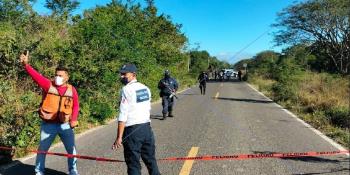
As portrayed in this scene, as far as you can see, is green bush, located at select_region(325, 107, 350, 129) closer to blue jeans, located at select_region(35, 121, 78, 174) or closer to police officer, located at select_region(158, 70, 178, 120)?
police officer, located at select_region(158, 70, 178, 120)

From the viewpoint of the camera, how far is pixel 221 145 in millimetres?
10305

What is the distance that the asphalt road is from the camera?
7.88m

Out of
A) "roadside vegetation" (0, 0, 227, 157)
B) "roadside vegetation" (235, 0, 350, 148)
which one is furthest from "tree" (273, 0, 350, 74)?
"roadside vegetation" (0, 0, 227, 157)

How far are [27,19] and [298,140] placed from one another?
1170 cm

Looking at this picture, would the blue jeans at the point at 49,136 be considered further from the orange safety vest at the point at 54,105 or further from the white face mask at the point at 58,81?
the white face mask at the point at 58,81

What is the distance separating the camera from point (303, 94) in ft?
74.0

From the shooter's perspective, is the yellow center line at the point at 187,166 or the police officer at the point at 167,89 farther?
the police officer at the point at 167,89

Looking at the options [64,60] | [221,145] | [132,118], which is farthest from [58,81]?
[64,60]

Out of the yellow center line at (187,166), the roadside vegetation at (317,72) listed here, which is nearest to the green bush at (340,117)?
the roadside vegetation at (317,72)

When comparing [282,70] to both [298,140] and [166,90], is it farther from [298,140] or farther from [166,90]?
[298,140]

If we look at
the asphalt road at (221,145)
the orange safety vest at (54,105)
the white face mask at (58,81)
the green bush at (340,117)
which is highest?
the white face mask at (58,81)

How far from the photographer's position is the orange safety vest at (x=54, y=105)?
6758 mm

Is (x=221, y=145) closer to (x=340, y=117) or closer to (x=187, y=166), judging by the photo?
(x=187, y=166)

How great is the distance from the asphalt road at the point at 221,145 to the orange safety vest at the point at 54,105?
133cm
